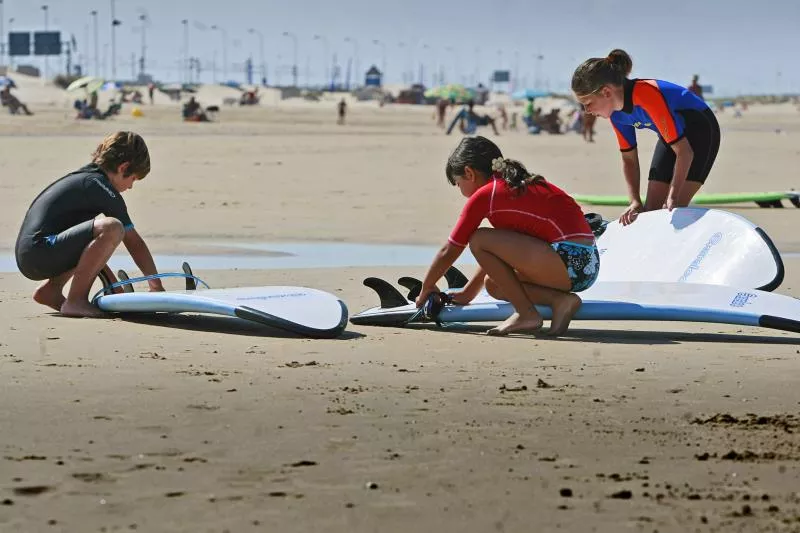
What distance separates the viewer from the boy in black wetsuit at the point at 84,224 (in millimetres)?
7613

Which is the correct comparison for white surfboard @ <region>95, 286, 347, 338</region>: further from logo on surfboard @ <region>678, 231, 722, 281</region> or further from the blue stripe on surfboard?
logo on surfboard @ <region>678, 231, 722, 281</region>

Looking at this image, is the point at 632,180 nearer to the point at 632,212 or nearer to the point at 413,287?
the point at 632,212

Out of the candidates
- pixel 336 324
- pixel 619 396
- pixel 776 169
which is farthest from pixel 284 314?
pixel 776 169

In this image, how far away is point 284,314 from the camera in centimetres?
711

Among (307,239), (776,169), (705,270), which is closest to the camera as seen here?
(705,270)

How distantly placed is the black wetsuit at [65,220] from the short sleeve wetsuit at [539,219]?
1.93m

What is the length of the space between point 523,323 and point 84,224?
2416mm

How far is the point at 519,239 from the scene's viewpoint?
7.12 meters

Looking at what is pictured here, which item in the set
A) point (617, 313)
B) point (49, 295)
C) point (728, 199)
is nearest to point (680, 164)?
point (617, 313)

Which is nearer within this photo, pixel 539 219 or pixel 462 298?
pixel 539 219

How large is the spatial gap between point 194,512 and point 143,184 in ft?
49.1

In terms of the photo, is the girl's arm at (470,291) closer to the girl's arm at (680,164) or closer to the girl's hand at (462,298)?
the girl's hand at (462,298)

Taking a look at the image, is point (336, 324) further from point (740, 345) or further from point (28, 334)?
point (740, 345)

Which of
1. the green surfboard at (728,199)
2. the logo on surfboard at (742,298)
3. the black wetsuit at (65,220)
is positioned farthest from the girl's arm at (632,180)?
the green surfboard at (728,199)
